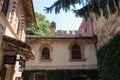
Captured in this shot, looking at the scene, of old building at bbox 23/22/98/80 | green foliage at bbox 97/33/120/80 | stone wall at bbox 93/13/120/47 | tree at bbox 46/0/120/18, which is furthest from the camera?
old building at bbox 23/22/98/80

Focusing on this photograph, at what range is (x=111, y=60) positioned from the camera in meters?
13.4

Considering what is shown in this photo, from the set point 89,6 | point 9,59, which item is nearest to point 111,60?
point 89,6

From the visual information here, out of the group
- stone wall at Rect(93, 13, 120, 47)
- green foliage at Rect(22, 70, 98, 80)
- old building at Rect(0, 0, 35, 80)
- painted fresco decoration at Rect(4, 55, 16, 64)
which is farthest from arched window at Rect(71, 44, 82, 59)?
painted fresco decoration at Rect(4, 55, 16, 64)

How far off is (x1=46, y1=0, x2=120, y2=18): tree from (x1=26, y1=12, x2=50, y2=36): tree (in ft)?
79.5

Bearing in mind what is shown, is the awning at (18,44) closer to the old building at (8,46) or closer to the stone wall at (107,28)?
the old building at (8,46)

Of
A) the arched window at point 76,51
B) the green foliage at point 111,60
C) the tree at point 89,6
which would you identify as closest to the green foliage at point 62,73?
the arched window at point 76,51

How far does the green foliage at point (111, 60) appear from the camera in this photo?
1259 centimetres

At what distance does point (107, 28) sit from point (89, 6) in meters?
8.69

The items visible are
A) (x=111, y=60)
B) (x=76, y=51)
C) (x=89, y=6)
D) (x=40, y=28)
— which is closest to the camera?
(x=89, y=6)

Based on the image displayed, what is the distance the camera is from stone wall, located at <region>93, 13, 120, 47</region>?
1390cm

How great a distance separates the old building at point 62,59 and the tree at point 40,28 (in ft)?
45.2

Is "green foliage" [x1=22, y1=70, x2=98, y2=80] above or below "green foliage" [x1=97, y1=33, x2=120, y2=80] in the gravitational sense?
below

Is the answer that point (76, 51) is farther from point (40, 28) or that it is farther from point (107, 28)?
point (40, 28)

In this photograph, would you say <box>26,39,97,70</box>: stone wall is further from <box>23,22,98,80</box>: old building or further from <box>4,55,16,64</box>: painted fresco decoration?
<box>4,55,16,64</box>: painted fresco decoration
